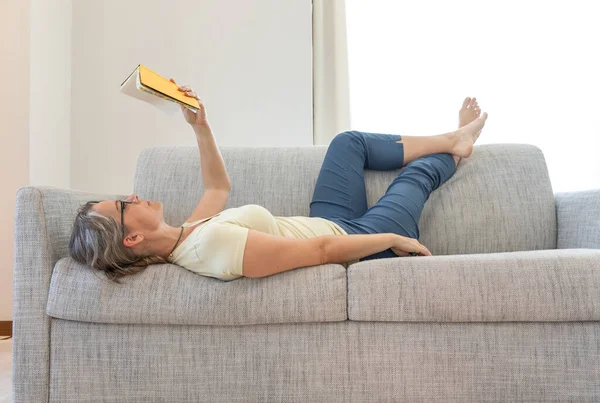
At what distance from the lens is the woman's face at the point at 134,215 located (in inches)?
59.5

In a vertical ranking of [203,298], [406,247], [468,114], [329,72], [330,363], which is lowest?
[330,363]

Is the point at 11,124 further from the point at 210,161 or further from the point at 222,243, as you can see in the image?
the point at 222,243

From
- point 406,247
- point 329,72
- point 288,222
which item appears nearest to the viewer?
point 406,247

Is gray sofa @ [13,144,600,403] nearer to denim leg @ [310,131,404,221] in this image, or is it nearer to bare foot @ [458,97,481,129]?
denim leg @ [310,131,404,221]

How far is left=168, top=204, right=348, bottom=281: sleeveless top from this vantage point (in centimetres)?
137

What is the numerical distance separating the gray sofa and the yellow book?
0.41 meters

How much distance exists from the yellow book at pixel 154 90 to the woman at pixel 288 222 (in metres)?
0.06

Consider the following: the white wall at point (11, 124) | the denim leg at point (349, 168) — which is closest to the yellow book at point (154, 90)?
the denim leg at point (349, 168)

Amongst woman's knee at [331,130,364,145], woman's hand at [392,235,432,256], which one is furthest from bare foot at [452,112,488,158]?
woman's hand at [392,235,432,256]

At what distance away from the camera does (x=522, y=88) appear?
3211 millimetres

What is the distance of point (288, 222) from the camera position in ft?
5.70

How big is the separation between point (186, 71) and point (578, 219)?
2266 mm

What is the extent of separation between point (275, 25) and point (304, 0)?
229mm

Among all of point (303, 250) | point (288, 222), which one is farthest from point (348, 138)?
point (303, 250)
